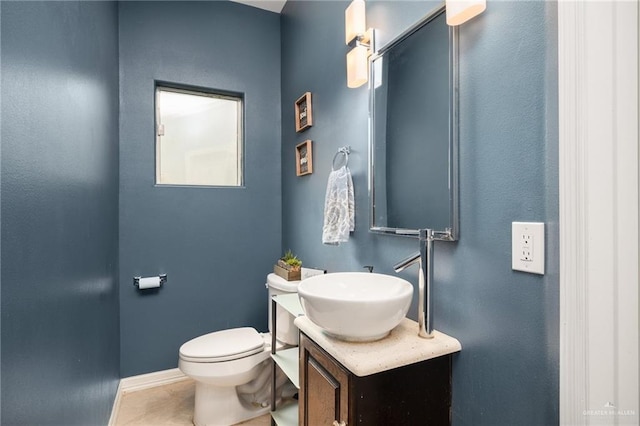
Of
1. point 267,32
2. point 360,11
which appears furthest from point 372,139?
point 267,32

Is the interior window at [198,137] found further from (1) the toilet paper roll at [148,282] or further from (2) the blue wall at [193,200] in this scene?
(1) the toilet paper roll at [148,282]

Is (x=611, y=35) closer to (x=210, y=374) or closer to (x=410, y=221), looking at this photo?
(x=410, y=221)

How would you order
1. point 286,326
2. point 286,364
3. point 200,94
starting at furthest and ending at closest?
point 200,94 → point 286,326 → point 286,364

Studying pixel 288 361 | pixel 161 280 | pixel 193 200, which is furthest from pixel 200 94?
pixel 288 361

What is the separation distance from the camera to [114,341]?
2.00 meters

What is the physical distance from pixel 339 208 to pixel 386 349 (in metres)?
0.80

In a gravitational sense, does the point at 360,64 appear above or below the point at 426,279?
above

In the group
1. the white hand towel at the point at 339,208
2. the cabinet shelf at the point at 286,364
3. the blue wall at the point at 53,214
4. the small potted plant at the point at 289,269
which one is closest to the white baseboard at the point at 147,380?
the blue wall at the point at 53,214

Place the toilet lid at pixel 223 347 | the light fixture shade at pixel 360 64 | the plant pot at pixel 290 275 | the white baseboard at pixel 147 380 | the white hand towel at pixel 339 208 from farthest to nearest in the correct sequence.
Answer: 1. the white baseboard at pixel 147 380
2. the plant pot at pixel 290 275
3. the toilet lid at pixel 223 347
4. the white hand towel at pixel 339 208
5. the light fixture shade at pixel 360 64

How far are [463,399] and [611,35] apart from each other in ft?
3.40

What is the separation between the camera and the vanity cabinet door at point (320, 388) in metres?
0.93

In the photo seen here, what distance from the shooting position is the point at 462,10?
93 cm

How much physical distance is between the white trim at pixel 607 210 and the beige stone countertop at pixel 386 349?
36 centimetres

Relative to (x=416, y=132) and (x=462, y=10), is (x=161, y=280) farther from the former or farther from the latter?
(x=462, y=10)
